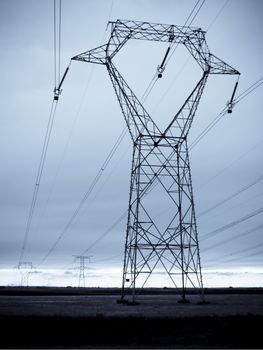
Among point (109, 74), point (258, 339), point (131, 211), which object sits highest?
point (109, 74)

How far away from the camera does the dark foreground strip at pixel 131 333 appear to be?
16.3 meters

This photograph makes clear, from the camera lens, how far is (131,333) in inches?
715

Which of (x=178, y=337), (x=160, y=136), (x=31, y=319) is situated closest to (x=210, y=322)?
(x=178, y=337)

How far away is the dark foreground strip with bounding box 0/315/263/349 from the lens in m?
16.3

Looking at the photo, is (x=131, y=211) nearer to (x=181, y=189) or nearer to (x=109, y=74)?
(x=181, y=189)

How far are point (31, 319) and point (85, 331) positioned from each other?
3.65m

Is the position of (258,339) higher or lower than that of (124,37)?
lower

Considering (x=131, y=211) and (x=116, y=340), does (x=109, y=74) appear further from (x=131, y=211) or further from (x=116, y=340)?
(x=116, y=340)

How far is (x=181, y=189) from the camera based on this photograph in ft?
114

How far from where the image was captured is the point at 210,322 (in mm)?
19750

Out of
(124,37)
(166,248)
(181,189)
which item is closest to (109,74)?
(124,37)

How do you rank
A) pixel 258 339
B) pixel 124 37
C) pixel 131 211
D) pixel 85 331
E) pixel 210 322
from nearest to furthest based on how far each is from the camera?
pixel 258 339 < pixel 85 331 < pixel 210 322 < pixel 124 37 < pixel 131 211

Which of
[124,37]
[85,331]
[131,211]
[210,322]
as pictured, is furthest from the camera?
[131,211]

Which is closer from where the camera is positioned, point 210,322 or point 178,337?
point 178,337
